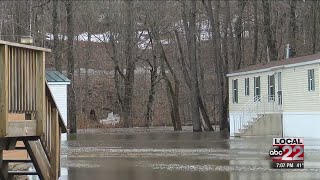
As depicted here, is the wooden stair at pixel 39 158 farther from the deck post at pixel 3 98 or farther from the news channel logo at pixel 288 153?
the news channel logo at pixel 288 153

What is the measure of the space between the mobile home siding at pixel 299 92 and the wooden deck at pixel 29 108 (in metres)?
19.3

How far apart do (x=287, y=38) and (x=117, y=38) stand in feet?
42.2

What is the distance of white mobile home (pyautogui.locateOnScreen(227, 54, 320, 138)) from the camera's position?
97.1ft

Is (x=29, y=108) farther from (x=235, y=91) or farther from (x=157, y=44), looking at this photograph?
(x=157, y=44)

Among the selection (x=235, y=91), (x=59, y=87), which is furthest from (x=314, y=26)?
(x=59, y=87)

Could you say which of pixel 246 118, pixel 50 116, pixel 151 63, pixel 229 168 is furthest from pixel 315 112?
pixel 151 63

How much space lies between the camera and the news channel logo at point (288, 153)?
48.3 ft

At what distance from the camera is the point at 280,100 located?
32938mm

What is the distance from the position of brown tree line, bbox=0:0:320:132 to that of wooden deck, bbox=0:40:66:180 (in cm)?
3116

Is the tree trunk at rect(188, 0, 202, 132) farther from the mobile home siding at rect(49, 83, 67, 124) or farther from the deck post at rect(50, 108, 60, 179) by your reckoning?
the deck post at rect(50, 108, 60, 179)

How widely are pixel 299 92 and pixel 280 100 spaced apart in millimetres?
2117

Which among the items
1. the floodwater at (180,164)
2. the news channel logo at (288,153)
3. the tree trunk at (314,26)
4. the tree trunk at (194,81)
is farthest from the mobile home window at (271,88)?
the news channel logo at (288,153)

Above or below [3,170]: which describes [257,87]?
above

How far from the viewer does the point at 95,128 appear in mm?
51188
